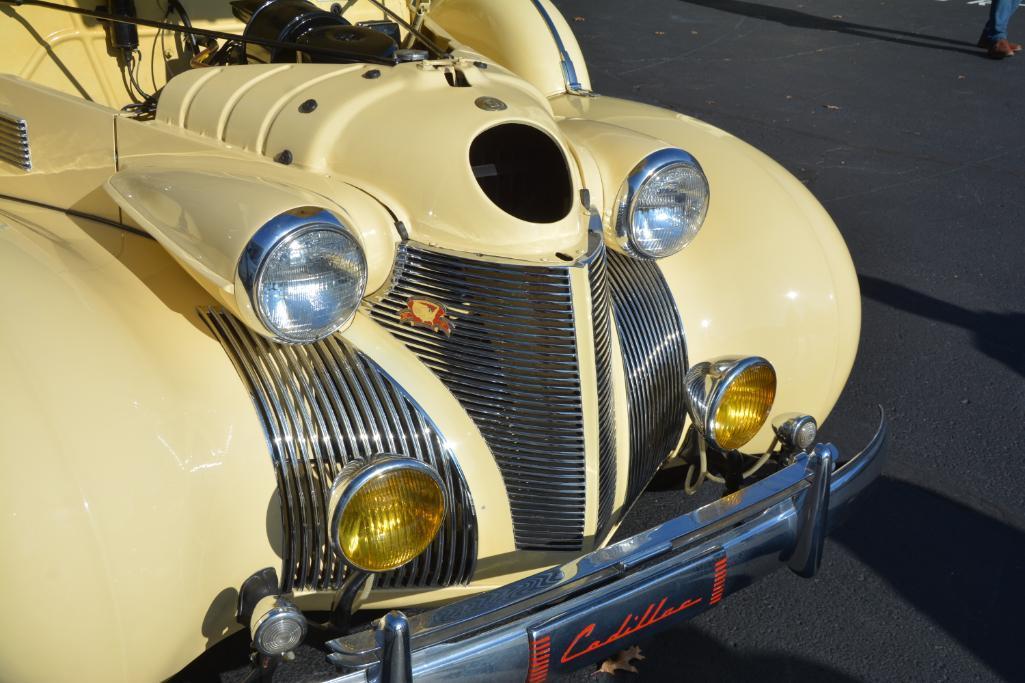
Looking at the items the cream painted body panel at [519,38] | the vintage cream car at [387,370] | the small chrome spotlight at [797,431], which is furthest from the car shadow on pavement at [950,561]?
the cream painted body panel at [519,38]

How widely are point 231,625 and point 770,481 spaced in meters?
1.16

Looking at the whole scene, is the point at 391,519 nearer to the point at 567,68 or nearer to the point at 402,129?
the point at 402,129

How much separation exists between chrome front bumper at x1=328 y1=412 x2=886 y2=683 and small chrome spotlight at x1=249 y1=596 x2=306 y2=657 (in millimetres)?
105

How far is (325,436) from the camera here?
196 centimetres

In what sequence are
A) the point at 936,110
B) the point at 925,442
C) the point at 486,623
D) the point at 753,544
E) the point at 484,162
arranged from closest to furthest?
the point at 486,623, the point at 753,544, the point at 484,162, the point at 925,442, the point at 936,110

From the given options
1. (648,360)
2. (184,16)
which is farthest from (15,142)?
(648,360)

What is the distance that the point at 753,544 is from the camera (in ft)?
6.95

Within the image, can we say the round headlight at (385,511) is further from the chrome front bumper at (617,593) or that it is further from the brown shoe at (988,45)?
the brown shoe at (988,45)

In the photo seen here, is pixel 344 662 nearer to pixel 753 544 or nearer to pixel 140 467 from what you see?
pixel 140 467

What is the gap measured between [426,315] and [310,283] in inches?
11.9

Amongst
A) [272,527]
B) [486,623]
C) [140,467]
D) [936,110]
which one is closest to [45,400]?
[140,467]

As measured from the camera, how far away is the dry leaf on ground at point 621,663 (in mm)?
2570

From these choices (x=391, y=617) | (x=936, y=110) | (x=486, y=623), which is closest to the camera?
(x=391, y=617)

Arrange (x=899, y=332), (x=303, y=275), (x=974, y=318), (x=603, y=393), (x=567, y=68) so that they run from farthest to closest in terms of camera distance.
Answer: (x=974, y=318)
(x=899, y=332)
(x=567, y=68)
(x=603, y=393)
(x=303, y=275)
